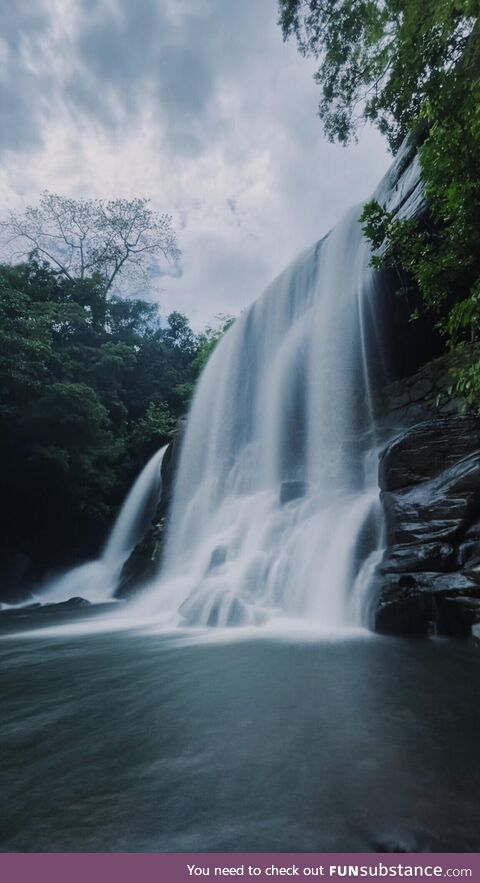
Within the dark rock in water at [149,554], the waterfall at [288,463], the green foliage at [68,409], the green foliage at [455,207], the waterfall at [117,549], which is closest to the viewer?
the green foliage at [455,207]

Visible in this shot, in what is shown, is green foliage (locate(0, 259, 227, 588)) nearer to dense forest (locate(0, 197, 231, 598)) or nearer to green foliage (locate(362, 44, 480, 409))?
dense forest (locate(0, 197, 231, 598))

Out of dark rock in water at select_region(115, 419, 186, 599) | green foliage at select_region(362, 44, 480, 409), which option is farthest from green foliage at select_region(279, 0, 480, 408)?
dark rock in water at select_region(115, 419, 186, 599)

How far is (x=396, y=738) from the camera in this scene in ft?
7.92

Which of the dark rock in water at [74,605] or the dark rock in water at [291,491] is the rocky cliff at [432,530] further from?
the dark rock in water at [74,605]

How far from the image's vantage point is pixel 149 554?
504 inches

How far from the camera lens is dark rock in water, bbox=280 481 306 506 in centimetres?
1012

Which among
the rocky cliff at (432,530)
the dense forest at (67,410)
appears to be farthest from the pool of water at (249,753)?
the dense forest at (67,410)

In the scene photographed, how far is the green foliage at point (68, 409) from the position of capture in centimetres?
1288

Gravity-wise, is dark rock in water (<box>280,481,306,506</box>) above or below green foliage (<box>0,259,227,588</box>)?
below

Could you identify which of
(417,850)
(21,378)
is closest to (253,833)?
(417,850)

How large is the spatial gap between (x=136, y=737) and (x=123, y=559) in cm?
1371

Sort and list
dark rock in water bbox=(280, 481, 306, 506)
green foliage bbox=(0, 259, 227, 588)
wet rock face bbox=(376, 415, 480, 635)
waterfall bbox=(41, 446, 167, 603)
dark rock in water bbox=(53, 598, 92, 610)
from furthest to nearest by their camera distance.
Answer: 1. waterfall bbox=(41, 446, 167, 603)
2. green foliage bbox=(0, 259, 227, 588)
3. dark rock in water bbox=(53, 598, 92, 610)
4. dark rock in water bbox=(280, 481, 306, 506)
5. wet rock face bbox=(376, 415, 480, 635)
